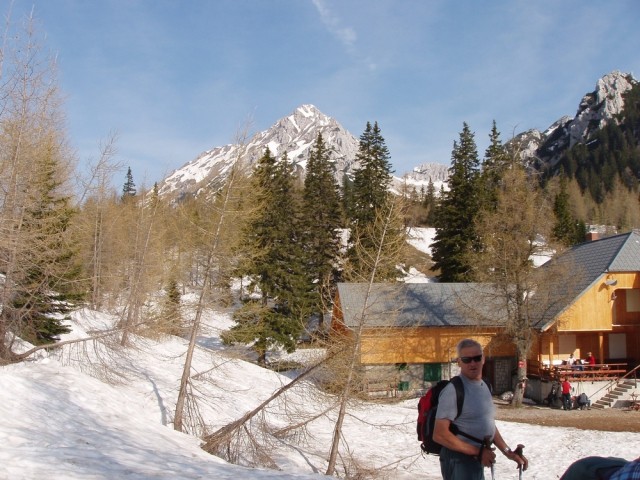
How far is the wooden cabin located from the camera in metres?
26.4

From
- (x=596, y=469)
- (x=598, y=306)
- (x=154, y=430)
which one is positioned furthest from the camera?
(x=598, y=306)

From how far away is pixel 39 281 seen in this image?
564 inches

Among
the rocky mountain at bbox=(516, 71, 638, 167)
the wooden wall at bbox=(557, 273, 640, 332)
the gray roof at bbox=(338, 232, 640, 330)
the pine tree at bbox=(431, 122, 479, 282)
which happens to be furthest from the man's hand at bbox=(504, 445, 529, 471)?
the rocky mountain at bbox=(516, 71, 638, 167)

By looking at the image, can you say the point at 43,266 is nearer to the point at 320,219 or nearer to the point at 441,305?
the point at 441,305

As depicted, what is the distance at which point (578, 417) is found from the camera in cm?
2181

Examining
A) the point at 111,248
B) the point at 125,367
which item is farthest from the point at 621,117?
the point at 125,367

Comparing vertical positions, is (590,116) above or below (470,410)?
above

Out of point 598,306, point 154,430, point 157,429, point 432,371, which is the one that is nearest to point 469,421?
point 154,430

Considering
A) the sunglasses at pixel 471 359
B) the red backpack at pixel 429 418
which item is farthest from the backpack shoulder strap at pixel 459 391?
the sunglasses at pixel 471 359

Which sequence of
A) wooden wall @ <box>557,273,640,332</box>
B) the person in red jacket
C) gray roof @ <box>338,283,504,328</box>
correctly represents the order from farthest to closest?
wooden wall @ <box>557,273,640,332</box>, gray roof @ <box>338,283,504,328</box>, the person in red jacket

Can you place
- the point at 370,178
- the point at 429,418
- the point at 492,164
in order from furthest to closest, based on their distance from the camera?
the point at 492,164
the point at 370,178
the point at 429,418

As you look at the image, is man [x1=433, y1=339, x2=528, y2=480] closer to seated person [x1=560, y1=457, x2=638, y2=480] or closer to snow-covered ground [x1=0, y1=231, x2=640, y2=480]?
seated person [x1=560, y1=457, x2=638, y2=480]

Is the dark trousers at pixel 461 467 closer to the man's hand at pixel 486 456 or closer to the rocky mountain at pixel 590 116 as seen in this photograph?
the man's hand at pixel 486 456

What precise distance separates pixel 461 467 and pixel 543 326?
23890mm
